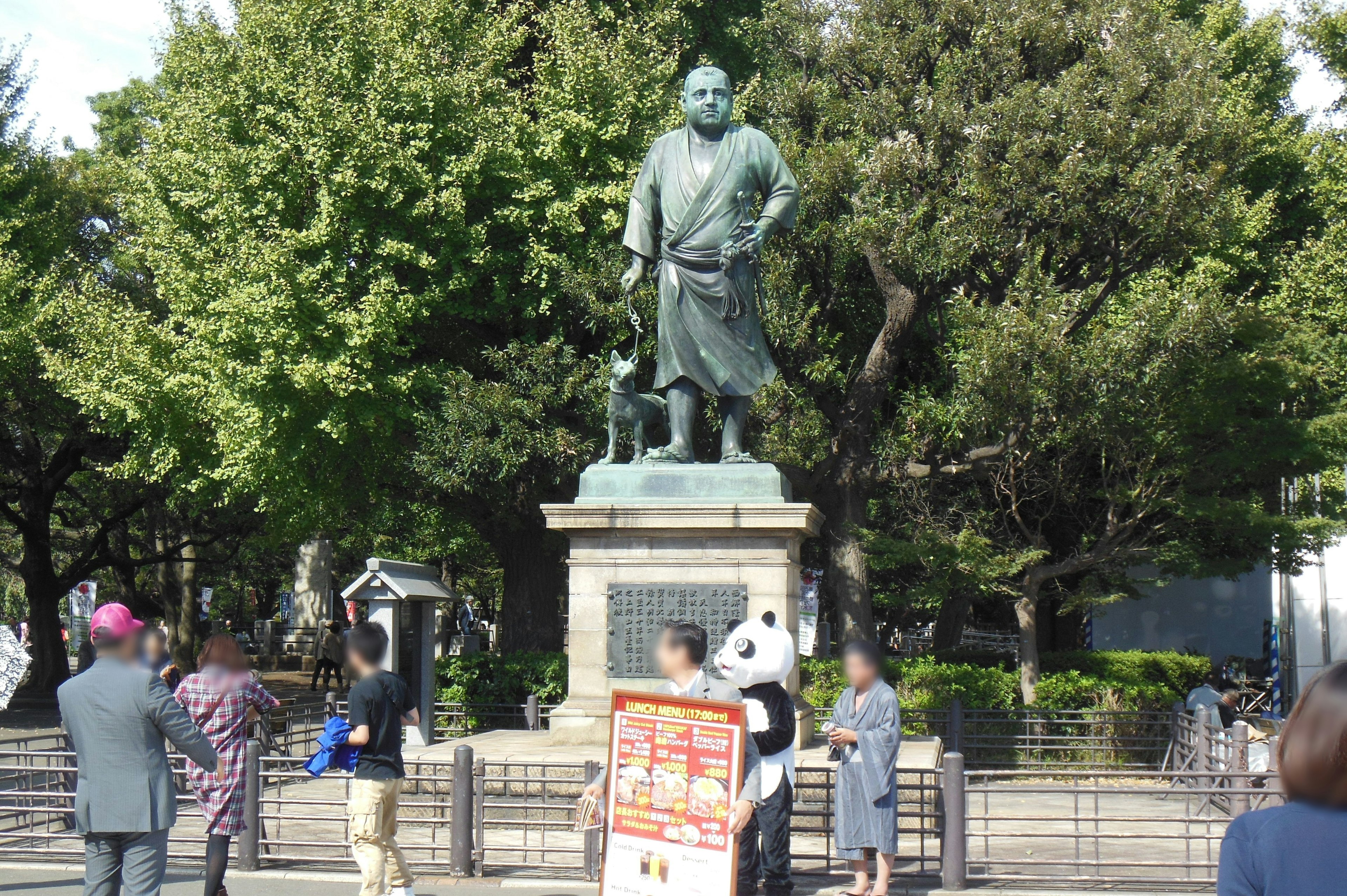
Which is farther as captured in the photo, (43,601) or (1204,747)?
(43,601)

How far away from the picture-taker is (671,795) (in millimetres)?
5453

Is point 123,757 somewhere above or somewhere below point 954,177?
below

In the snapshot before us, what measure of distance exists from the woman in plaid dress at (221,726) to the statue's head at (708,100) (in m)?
5.86

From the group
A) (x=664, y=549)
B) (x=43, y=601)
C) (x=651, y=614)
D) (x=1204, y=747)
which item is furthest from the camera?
(x=43, y=601)

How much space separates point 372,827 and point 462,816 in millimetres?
1810

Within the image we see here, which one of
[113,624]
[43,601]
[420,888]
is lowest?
[420,888]

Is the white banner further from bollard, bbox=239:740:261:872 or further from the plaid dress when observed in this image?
the plaid dress

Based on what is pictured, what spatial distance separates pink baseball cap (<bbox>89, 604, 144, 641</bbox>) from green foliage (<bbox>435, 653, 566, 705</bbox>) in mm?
12129

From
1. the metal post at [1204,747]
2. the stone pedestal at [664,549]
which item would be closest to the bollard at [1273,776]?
the metal post at [1204,747]

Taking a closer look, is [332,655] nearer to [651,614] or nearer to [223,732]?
[651,614]

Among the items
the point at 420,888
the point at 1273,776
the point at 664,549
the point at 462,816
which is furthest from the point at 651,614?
the point at 1273,776

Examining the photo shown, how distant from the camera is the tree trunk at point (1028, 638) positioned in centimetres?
1866

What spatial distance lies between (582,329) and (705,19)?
24.3 feet

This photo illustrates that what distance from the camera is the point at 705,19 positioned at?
76.2 feet
